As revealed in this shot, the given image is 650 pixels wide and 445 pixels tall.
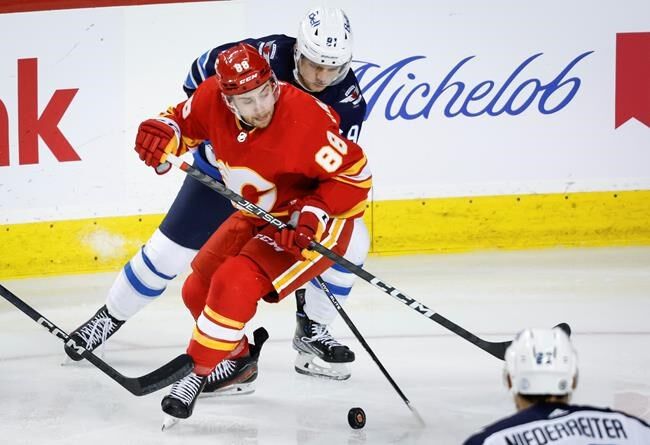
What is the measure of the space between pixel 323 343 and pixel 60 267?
6.06ft

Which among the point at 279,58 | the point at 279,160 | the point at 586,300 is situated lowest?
the point at 586,300

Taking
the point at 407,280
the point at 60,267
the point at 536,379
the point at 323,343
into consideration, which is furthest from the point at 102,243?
the point at 536,379

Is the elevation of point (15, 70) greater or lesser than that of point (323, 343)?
greater

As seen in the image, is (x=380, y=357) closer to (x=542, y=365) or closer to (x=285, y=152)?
(x=285, y=152)

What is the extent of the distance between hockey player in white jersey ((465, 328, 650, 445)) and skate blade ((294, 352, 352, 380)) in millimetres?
2043

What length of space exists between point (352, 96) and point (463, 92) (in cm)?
175

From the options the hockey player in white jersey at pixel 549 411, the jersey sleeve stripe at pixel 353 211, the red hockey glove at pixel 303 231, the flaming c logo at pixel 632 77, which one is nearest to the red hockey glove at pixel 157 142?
the red hockey glove at pixel 303 231

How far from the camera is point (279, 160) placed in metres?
3.55

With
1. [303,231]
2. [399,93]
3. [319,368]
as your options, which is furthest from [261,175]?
[399,93]

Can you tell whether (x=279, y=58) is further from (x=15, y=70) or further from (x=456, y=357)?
(x=15, y=70)

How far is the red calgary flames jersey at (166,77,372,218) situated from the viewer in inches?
139

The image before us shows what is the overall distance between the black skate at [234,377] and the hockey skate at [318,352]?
22 centimetres

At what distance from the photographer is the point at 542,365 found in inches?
82.2

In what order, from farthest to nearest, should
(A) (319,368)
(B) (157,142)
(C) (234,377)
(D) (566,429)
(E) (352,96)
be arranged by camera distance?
1. (A) (319,368)
2. (E) (352,96)
3. (C) (234,377)
4. (B) (157,142)
5. (D) (566,429)
